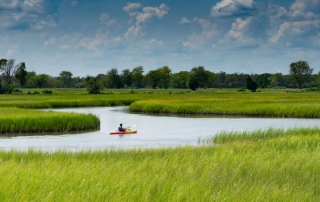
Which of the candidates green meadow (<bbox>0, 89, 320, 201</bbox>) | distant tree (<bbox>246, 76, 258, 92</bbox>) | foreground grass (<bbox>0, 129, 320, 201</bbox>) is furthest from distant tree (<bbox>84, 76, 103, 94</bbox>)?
foreground grass (<bbox>0, 129, 320, 201</bbox>)

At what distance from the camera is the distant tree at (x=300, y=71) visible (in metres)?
192

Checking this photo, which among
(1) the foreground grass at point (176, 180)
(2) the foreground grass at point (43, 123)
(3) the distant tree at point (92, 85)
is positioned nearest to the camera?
(1) the foreground grass at point (176, 180)

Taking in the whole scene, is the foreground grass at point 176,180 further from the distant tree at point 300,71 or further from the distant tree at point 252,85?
the distant tree at point 300,71

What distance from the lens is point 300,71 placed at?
633 feet

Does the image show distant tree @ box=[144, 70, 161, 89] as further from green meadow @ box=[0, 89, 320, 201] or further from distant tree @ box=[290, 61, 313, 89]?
green meadow @ box=[0, 89, 320, 201]

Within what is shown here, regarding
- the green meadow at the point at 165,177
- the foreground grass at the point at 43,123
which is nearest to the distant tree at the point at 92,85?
the foreground grass at the point at 43,123

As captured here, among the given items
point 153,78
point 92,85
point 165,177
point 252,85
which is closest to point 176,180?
point 165,177

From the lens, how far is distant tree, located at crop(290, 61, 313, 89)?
192375 mm

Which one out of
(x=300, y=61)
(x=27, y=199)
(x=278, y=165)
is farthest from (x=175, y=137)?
(x=300, y=61)

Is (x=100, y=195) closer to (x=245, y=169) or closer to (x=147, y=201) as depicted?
(x=147, y=201)

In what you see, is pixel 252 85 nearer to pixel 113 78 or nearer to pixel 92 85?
pixel 92 85

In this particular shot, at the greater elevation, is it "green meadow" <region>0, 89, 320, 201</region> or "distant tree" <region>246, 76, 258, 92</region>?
"distant tree" <region>246, 76, 258, 92</region>

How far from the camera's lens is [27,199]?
844cm

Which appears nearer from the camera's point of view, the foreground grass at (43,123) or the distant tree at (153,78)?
the foreground grass at (43,123)
